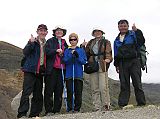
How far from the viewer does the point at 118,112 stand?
1299cm

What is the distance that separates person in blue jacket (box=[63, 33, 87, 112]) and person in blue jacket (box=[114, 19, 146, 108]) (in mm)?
1380

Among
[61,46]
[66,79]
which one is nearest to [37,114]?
[66,79]

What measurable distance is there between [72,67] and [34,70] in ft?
4.41

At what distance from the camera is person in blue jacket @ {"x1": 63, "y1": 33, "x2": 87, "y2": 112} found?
14.0 meters

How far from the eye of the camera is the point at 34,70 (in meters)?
13.7

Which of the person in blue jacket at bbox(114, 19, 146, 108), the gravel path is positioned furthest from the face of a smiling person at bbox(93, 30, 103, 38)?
the gravel path

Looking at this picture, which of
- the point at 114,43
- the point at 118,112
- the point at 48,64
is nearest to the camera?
the point at 118,112

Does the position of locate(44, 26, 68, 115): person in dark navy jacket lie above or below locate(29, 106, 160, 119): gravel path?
above

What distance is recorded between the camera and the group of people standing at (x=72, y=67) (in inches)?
543

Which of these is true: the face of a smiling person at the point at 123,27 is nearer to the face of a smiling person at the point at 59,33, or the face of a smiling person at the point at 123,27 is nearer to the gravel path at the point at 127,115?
the face of a smiling person at the point at 59,33

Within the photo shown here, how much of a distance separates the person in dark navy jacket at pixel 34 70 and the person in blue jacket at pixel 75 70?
33.8 inches

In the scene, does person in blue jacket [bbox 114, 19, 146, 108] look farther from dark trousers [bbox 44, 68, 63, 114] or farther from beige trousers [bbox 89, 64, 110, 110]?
dark trousers [bbox 44, 68, 63, 114]

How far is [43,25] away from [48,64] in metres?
1.36

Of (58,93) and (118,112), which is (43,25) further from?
(118,112)
